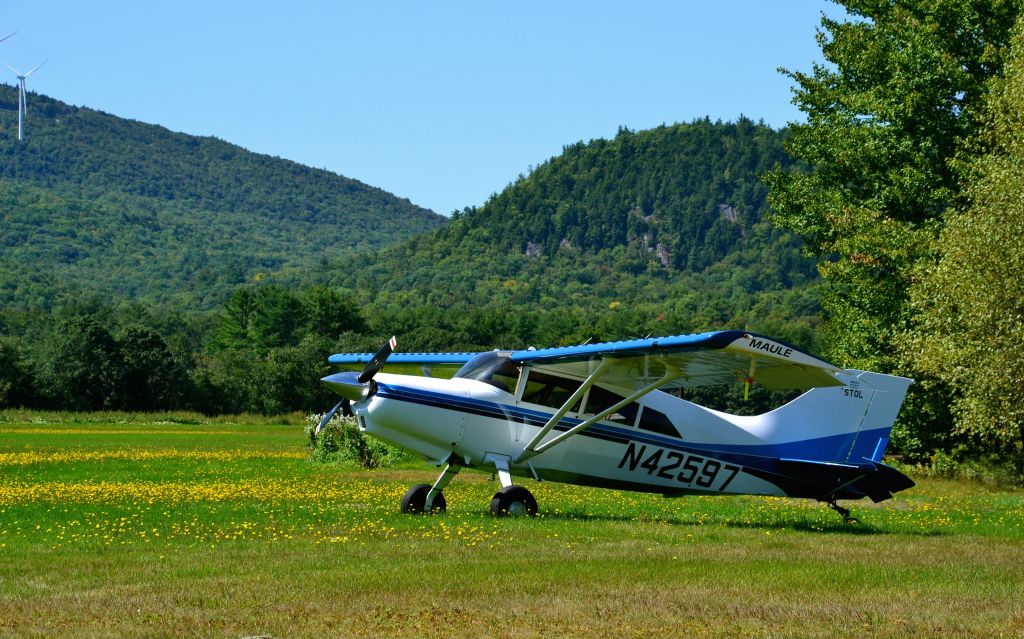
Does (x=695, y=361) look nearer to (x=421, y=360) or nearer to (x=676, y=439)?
(x=676, y=439)

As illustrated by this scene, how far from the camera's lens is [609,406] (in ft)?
56.9

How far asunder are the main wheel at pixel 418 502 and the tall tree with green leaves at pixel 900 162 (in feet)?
60.5

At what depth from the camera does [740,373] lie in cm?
1642

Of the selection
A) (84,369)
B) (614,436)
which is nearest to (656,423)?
(614,436)

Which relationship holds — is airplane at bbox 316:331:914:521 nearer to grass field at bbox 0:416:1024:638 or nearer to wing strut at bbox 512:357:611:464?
wing strut at bbox 512:357:611:464

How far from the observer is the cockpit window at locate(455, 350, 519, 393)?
56.1 feet

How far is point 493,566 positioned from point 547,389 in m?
5.67

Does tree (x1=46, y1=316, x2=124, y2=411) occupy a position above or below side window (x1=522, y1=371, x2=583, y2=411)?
below

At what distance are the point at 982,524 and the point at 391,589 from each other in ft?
37.8

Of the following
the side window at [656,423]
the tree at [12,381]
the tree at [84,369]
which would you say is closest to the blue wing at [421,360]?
the side window at [656,423]

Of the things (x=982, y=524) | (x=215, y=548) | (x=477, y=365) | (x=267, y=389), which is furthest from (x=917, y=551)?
(x=267, y=389)

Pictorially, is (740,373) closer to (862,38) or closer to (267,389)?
(862,38)

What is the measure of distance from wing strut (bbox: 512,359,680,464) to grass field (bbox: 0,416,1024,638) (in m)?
1.07

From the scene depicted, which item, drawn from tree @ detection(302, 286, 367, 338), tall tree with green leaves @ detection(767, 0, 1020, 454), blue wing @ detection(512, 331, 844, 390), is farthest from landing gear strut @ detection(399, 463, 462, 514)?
tree @ detection(302, 286, 367, 338)
